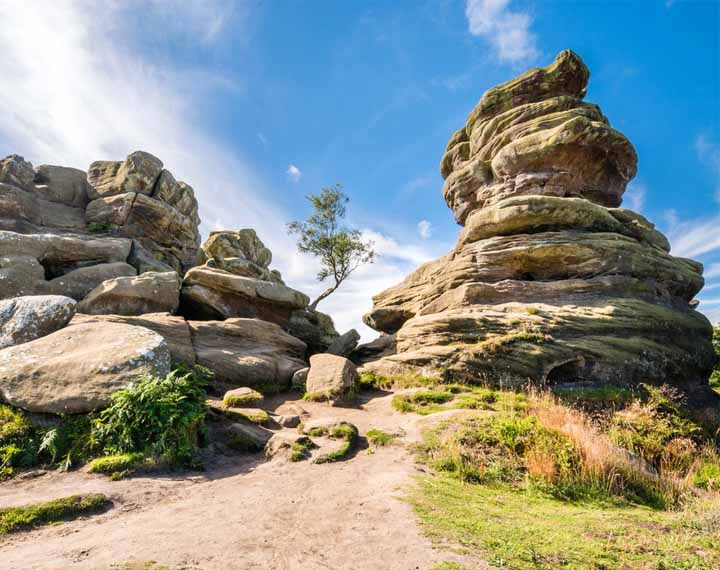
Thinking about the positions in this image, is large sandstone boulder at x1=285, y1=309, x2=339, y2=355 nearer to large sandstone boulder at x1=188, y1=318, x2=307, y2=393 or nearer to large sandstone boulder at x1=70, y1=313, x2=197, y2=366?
large sandstone boulder at x1=188, y1=318, x2=307, y2=393

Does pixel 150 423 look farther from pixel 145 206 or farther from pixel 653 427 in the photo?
pixel 145 206

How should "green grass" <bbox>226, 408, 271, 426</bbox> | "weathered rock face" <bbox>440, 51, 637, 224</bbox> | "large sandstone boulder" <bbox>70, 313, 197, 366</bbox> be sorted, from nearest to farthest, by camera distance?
"green grass" <bbox>226, 408, 271, 426</bbox>
"large sandstone boulder" <bbox>70, 313, 197, 366</bbox>
"weathered rock face" <bbox>440, 51, 637, 224</bbox>

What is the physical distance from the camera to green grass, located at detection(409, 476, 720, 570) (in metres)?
4.50

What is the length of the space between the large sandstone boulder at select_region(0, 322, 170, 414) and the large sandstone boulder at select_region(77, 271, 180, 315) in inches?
308

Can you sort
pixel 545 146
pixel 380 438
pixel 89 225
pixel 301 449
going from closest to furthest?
pixel 301 449, pixel 380 438, pixel 545 146, pixel 89 225

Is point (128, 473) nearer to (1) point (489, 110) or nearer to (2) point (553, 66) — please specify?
(1) point (489, 110)

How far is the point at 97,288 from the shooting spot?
63.1ft

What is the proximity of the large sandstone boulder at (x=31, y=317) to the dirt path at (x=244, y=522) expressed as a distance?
7.65m

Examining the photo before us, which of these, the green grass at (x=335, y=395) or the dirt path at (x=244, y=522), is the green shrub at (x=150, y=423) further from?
the green grass at (x=335, y=395)

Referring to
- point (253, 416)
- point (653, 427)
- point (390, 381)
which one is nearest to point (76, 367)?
point (253, 416)

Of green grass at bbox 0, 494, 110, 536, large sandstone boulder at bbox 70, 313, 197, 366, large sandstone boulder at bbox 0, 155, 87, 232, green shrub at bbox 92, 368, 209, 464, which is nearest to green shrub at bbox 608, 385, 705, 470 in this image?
green shrub at bbox 92, 368, 209, 464

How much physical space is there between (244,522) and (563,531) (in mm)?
5228

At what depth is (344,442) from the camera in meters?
10.1

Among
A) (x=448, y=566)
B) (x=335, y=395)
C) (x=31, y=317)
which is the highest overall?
(x=31, y=317)
